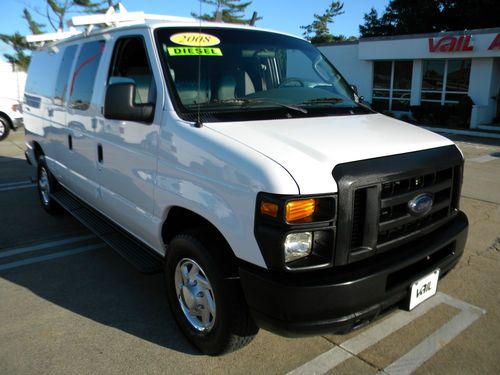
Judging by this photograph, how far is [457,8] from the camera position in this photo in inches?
1196

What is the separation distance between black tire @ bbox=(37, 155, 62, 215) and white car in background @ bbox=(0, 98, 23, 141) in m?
8.79

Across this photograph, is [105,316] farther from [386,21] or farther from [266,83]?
[386,21]

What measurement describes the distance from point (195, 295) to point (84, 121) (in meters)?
2.21

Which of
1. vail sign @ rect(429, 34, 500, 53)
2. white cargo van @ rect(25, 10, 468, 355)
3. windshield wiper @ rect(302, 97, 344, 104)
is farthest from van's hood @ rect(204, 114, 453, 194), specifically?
vail sign @ rect(429, 34, 500, 53)

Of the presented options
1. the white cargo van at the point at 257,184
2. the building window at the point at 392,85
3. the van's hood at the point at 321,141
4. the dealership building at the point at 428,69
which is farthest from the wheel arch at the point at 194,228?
the building window at the point at 392,85

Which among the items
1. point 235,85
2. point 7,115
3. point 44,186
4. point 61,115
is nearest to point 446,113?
point 7,115

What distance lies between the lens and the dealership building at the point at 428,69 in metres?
17.0

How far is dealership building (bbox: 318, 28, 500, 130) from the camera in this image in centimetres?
1703

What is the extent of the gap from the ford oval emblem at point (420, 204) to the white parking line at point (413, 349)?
1.02 m

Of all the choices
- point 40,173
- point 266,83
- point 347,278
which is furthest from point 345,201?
point 40,173

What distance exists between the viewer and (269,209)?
2.34 m

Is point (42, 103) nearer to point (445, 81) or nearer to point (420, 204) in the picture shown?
point (420, 204)

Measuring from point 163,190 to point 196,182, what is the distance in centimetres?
44

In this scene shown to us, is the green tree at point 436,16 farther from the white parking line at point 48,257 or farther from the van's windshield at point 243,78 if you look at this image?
the white parking line at point 48,257
